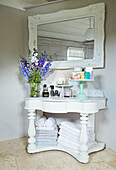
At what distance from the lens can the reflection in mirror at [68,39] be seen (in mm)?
2008

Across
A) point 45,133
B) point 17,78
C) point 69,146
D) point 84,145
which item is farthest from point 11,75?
point 84,145

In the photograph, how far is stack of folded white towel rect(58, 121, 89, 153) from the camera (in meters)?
1.83

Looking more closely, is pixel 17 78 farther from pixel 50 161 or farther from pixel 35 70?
pixel 50 161

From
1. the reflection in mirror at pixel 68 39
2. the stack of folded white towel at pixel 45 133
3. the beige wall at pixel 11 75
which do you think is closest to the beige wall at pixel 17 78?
the beige wall at pixel 11 75

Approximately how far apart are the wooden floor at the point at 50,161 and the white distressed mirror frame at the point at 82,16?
1.14 meters

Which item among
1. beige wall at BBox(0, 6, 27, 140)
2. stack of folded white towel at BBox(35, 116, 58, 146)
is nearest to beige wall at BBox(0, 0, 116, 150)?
beige wall at BBox(0, 6, 27, 140)

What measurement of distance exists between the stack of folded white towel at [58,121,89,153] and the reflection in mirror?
0.96 m

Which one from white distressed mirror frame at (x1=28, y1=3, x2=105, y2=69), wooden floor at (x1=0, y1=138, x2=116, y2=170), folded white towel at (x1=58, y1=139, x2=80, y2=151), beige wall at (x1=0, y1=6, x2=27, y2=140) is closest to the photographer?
wooden floor at (x1=0, y1=138, x2=116, y2=170)

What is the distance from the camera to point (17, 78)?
236 centimetres

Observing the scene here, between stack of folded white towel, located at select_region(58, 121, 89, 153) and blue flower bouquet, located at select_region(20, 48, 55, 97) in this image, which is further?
blue flower bouquet, located at select_region(20, 48, 55, 97)

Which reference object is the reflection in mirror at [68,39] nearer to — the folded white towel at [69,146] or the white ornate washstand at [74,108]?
the white ornate washstand at [74,108]

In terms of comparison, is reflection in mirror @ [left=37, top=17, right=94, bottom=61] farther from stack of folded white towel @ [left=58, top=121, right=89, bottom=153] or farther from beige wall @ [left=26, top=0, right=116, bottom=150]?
stack of folded white towel @ [left=58, top=121, right=89, bottom=153]

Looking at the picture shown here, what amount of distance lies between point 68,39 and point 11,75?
1041mm

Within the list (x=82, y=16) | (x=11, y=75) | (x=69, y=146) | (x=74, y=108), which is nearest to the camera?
(x=74, y=108)
